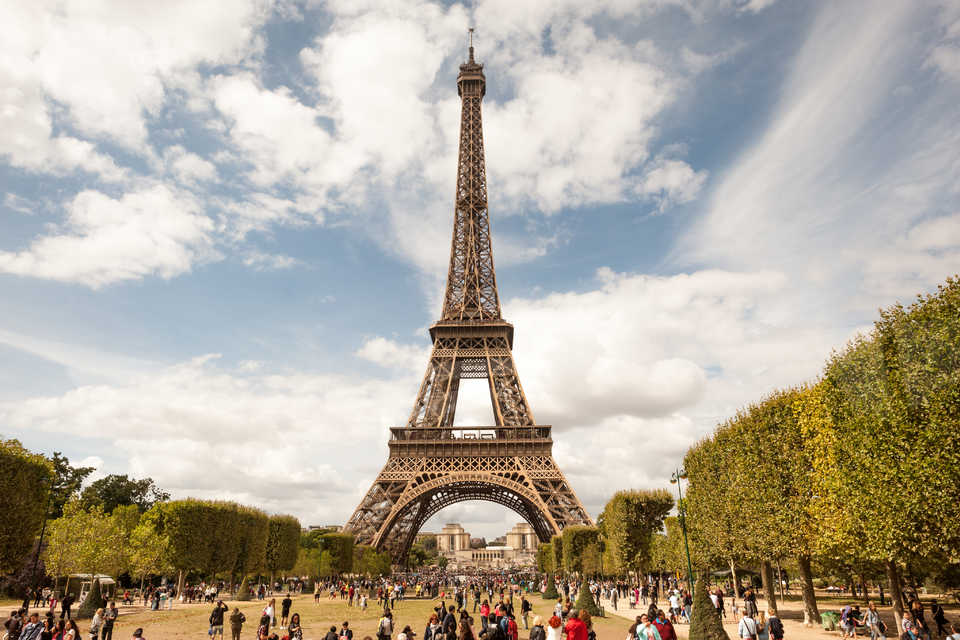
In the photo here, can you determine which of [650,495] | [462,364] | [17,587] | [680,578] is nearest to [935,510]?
[650,495]

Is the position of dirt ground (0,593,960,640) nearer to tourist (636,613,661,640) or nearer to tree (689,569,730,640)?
tree (689,569,730,640)

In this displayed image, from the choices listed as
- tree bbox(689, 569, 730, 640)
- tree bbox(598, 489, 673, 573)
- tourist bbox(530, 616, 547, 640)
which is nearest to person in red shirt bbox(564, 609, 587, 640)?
tourist bbox(530, 616, 547, 640)

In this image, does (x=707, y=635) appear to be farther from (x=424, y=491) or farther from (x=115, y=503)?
(x=115, y=503)

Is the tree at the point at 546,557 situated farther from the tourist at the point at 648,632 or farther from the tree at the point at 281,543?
the tourist at the point at 648,632

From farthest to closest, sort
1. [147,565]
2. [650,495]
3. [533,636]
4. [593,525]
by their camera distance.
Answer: [593,525] < [650,495] < [147,565] < [533,636]

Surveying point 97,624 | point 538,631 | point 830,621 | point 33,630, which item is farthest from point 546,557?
point 33,630

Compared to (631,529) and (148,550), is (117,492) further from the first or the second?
(631,529)
